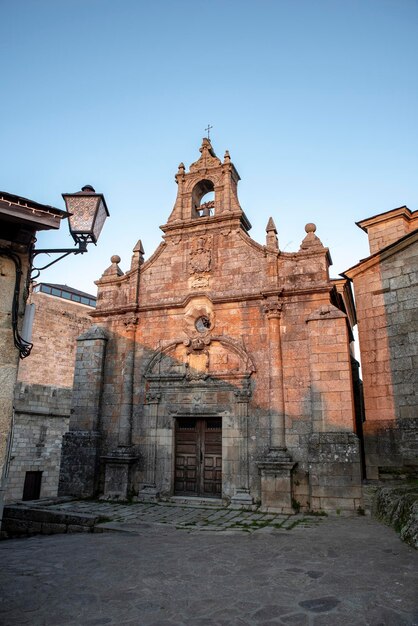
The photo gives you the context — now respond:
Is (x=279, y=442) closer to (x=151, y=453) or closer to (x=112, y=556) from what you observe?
(x=151, y=453)

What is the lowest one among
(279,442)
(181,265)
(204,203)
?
(279,442)

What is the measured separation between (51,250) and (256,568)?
16.2ft

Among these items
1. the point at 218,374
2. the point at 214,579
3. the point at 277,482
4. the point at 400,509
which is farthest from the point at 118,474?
the point at 400,509

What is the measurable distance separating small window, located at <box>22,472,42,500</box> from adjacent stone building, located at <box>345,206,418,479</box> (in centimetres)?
1447

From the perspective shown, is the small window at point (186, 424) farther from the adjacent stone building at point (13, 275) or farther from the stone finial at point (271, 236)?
the adjacent stone building at point (13, 275)

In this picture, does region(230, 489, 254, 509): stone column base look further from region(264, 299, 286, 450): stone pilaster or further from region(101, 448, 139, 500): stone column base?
region(101, 448, 139, 500): stone column base

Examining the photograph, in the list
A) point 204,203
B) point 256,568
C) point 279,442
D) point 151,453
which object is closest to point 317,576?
point 256,568

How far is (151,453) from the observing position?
489 inches

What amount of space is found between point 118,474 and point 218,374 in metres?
4.05

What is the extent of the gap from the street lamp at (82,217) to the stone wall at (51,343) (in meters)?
22.6

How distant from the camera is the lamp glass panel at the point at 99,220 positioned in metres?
5.12

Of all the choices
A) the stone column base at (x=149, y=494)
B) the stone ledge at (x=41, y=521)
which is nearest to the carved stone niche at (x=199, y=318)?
the stone column base at (x=149, y=494)

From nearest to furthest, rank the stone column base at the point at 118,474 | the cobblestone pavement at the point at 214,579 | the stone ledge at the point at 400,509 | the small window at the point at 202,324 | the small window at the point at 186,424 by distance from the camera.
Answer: the cobblestone pavement at the point at 214,579, the stone ledge at the point at 400,509, the stone column base at the point at 118,474, the small window at the point at 186,424, the small window at the point at 202,324

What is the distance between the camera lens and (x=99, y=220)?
17.2 feet
